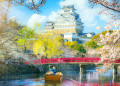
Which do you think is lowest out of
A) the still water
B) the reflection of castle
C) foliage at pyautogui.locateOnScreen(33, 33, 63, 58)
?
the still water

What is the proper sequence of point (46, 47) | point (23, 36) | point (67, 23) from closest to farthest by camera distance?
point (23, 36)
point (46, 47)
point (67, 23)

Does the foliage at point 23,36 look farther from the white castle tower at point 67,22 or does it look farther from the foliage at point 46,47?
the white castle tower at point 67,22

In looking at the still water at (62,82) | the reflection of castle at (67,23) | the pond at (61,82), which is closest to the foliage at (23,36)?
the pond at (61,82)

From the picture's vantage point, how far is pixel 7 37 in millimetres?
22047


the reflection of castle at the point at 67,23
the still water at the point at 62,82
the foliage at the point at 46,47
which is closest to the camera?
the still water at the point at 62,82

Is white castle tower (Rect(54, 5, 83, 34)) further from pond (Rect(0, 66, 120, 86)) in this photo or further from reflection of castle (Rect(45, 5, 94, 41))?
pond (Rect(0, 66, 120, 86))

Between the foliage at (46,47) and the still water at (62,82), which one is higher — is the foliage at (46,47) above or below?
above

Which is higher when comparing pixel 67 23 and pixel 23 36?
pixel 67 23

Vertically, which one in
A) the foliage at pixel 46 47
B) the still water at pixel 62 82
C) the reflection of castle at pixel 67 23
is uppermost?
the reflection of castle at pixel 67 23

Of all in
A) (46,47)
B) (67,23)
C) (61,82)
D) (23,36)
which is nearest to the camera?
(61,82)

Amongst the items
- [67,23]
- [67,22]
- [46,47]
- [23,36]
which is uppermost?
[67,22]

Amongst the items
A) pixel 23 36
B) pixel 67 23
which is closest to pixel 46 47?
pixel 23 36

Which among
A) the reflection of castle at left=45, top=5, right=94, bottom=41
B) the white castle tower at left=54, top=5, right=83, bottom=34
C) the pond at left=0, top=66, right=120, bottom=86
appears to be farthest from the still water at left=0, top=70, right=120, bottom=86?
the white castle tower at left=54, top=5, right=83, bottom=34

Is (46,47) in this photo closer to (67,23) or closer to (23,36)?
(23,36)
